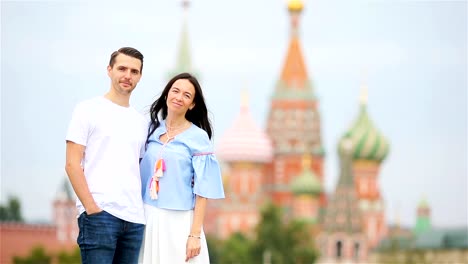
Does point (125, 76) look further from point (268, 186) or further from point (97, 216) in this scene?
point (268, 186)

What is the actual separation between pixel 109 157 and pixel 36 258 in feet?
141

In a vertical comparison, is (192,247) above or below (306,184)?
below

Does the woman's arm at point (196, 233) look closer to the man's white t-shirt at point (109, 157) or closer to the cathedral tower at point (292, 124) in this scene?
the man's white t-shirt at point (109, 157)

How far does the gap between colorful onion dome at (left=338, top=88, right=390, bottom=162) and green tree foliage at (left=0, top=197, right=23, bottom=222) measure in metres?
12.6

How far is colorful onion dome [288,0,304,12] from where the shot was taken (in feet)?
208

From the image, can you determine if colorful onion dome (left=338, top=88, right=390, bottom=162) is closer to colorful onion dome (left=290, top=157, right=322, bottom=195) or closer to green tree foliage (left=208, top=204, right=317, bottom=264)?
colorful onion dome (left=290, top=157, right=322, bottom=195)

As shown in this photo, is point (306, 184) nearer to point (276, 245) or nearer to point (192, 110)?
point (276, 245)

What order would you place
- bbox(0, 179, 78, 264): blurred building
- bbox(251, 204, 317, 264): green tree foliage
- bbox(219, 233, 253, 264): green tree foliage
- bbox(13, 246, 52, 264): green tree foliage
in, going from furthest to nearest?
bbox(0, 179, 78, 264): blurred building < bbox(219, 233, 253, 264): green tree foliage < bbox(13, 246, 52, 264): green tree foliage < bbox(251, 204, 317, 264): green tree foliage

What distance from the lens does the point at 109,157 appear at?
461cm

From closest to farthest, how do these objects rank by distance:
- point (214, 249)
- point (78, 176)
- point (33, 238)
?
point (78, 176) → point (33, 238) → point (214, 249)

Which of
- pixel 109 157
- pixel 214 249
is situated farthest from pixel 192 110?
pixel 214 249

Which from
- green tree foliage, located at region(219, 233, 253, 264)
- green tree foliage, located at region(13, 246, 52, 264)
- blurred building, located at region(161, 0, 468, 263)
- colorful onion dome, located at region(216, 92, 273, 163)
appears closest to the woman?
green tree foliage, located at region(219, 233, 253, 264)

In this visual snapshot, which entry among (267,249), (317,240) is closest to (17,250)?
(267,249)

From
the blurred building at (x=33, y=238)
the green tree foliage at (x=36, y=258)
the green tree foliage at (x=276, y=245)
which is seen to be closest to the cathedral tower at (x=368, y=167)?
the blurred building at (x=33, y=238)
